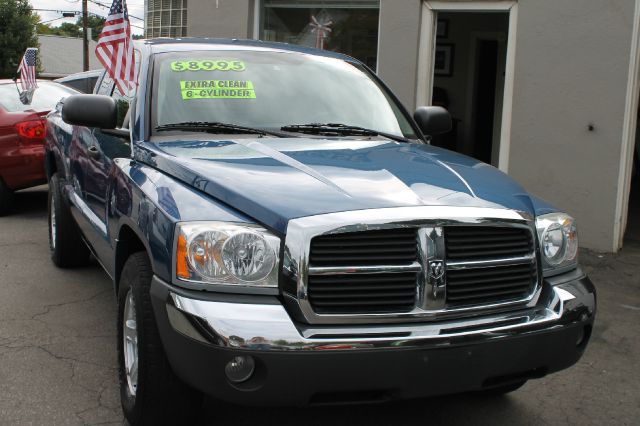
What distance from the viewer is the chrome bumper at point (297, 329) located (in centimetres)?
267

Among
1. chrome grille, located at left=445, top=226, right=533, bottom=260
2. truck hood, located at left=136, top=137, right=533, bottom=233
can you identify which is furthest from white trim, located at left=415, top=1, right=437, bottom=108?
chrome grille, located at left=445, top=226, right=533, bottom=260

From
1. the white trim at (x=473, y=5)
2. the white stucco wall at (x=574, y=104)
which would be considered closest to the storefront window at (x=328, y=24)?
the white trim at (x=473, y=5)

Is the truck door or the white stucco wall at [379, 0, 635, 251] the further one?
the white stucco wall at [379, 0, 635, 251]

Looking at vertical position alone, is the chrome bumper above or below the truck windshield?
below

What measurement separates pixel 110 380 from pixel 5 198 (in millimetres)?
5423

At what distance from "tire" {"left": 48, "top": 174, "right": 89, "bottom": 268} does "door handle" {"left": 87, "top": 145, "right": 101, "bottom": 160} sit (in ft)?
3.71

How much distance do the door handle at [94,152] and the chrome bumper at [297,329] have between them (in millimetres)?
2123

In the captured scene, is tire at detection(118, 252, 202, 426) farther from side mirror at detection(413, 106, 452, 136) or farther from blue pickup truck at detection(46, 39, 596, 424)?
side mirror at detection(413, 106, 452, 136)

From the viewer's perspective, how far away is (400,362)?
2.74 metres

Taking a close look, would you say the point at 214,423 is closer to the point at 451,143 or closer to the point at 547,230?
the point at 547,230

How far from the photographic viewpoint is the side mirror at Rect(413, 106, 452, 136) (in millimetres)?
A: 4945

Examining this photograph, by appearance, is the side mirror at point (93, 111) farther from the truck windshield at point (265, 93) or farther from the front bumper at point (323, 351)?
the front bumper at point (323, 351)

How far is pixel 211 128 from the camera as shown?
3969mm

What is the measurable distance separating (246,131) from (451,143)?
892cm
